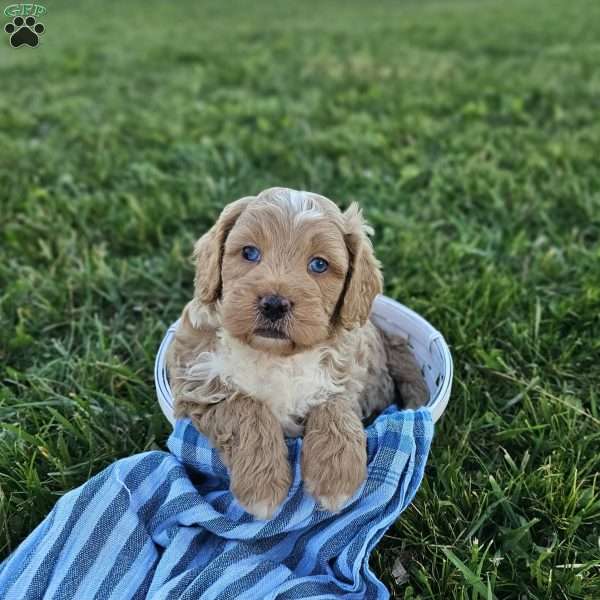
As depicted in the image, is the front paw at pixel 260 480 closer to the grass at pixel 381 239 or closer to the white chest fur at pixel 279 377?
the white chest fur at pixel 279 377

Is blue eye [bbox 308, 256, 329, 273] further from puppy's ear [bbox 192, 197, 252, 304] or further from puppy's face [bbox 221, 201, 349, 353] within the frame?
puppy's ear [bbox 192, 197, 252, 304]

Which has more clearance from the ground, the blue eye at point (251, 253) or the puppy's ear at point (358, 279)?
the blue eye at point (251, 253)

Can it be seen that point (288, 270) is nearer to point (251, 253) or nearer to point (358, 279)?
point (251, 253)

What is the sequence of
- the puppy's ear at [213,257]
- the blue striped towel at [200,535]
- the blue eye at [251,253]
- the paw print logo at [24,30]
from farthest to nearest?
the paw print logo at [24,30], the puppy's ear at [213,257], the blue eye at [251,253], the blue striped towel at [200,535]

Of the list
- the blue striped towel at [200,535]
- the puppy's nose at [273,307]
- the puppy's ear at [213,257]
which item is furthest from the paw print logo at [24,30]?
the blue striped towel at [200,535]

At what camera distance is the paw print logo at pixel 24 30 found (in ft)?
18.8

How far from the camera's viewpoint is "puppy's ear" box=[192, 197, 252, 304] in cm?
293

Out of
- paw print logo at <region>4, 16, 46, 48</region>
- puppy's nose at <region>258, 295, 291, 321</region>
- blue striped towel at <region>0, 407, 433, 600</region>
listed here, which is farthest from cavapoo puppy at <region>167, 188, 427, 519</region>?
paw print logo at <region>4, 16, 46, 48</region>

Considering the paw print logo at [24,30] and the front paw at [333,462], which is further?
the paw print logo at [24,30]

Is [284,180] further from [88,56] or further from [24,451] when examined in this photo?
[88,56]

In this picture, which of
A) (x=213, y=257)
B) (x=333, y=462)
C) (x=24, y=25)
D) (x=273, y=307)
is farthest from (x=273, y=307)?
(x=24, y=25)

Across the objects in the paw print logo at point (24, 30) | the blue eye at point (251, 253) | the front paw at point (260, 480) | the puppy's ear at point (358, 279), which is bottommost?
the front paw at point (260, 480)

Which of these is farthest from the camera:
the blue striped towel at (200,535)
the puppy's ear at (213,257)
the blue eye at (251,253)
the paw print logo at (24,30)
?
the paw print logo at (24,30)

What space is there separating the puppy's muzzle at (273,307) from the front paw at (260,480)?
0.55m
